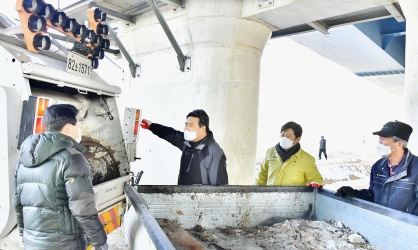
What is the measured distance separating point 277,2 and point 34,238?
12.9 ft

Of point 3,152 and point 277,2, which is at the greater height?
point 277,2

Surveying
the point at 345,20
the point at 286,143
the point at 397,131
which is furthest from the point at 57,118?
the point at 345,20

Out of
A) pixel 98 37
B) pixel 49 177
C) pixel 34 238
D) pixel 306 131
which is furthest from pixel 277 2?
pixel 306 131

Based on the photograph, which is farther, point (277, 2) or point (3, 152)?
point (277, 2)

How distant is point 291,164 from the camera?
339cm

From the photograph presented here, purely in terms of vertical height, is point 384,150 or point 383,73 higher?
point 383,73

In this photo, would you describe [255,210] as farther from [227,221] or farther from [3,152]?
[3,152]

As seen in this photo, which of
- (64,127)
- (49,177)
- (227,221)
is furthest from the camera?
(227,221)

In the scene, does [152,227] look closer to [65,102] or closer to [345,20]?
[65,102]

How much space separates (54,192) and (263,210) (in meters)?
1.67

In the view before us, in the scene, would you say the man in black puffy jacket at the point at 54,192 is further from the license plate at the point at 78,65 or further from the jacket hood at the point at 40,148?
the license plate at the point at 78,65

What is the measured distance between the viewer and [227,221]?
8.98ft

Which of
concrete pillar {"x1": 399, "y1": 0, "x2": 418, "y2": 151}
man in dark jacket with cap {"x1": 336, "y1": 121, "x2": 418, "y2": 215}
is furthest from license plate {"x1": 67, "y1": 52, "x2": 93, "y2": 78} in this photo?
concrete pillar {"x1": 399, "y1": 0, "x2": 418, "y2": 151}

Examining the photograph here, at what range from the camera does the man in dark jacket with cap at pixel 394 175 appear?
8.05 feet
